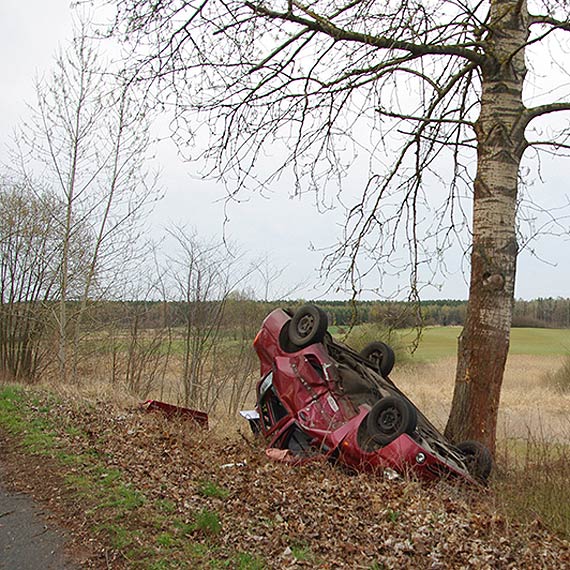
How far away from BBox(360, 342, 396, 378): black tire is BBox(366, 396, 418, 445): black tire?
1851 millimetres

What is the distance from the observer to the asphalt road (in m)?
3.84

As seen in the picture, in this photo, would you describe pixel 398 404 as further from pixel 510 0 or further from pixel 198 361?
pixel 198 361

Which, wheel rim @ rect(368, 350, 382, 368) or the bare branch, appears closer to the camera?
the bare branch

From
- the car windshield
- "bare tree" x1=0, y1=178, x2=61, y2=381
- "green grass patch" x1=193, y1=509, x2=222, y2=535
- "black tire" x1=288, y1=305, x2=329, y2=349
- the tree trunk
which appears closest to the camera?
"green grass patch" x1=193, y1=509, x2=222, y2=535

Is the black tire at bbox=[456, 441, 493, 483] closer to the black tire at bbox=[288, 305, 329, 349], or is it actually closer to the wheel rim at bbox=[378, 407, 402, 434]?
the wheel rim at bbox=[378, 407, 402, 434]

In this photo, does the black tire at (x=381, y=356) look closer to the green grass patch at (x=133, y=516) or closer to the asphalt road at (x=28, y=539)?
the green grass patch at (x=133, y=516)

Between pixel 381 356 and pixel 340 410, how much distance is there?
172 centimetres

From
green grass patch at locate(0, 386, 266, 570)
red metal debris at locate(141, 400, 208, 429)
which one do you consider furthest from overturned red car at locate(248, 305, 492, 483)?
green grass patch at locate(0, 386, 266, 570)

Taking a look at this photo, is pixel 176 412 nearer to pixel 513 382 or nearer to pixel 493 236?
pixel 493 236

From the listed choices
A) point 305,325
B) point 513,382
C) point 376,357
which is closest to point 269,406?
point 305,325

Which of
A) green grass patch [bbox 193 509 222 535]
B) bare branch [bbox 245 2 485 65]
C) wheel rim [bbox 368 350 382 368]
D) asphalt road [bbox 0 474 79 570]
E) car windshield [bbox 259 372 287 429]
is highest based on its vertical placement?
bare branch [bbox 245 2 485 65]

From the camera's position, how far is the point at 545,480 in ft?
17.3

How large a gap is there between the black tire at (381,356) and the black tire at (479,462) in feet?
5.73

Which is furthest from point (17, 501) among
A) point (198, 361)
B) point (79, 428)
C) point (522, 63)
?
point (198, 361)
